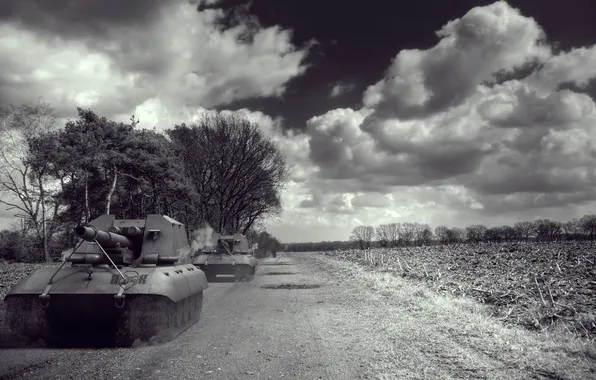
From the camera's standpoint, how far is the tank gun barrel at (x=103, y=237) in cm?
759

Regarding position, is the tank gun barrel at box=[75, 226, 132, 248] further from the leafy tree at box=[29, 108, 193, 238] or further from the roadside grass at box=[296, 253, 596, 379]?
the leafy tree at box=[29, 108, 193, 238]

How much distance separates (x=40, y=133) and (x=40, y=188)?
505 cm

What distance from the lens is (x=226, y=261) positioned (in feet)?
65.9

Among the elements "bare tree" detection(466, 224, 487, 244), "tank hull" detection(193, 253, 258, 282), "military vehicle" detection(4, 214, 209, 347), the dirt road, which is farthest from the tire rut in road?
"bare tree" detection(466, 224, 487, 244)

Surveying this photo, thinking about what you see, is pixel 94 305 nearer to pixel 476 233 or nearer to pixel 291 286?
pixel 291 286

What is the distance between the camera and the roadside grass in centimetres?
590

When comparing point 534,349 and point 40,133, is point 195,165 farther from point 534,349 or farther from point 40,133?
point 534,349

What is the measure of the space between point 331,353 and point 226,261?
13708mm

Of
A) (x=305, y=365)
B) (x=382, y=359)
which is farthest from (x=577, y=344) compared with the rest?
(x=305, y=365)

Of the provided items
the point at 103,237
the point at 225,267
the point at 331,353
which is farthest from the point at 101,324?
the point at 225,267

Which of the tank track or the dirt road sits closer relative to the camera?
the dirt road

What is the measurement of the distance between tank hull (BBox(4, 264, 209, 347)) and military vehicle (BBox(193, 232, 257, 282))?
12.0 metres

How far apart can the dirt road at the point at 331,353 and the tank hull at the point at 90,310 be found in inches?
16.7

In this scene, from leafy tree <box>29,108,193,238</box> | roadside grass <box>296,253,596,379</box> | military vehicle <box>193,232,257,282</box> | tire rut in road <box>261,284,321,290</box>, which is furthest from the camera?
leafy tree <box>29,108,193,238</box>
